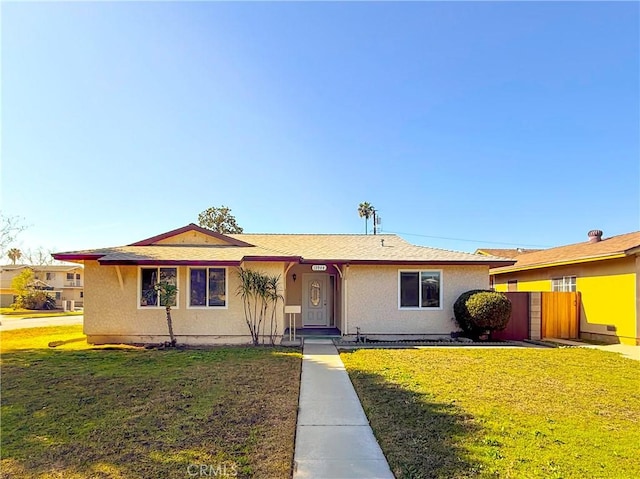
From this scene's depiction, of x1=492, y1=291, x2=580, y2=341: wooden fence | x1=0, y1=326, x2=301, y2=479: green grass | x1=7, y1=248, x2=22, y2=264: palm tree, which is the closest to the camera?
x1=0, y1=326, x2=301, y2=479: green grass

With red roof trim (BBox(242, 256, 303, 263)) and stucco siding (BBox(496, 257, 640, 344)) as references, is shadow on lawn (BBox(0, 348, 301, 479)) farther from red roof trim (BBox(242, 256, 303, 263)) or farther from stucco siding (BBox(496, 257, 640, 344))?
stucco siding (BBox(496, 257, 640, 344))

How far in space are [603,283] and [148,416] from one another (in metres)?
16.0

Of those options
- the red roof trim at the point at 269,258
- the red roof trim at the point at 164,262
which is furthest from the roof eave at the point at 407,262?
the red roof trim at the point at 164,262

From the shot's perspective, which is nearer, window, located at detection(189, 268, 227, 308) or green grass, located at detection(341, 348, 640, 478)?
green grass, located at detection(341, 348, 640, 478)

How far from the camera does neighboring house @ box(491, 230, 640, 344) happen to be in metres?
13.1

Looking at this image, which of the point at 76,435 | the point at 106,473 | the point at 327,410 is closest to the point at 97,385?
the point at 76,435

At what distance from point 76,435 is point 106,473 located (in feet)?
4.69

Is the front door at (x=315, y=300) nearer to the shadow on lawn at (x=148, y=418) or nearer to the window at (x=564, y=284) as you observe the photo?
the shadow on lawn at (x=148, y=418)

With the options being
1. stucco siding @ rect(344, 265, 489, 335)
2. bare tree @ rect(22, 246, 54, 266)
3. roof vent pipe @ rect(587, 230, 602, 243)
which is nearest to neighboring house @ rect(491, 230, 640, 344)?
roof vent pipe @ rect(587, 230, 602, 243)

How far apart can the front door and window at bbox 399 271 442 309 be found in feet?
12.2

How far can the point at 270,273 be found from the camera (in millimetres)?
12633

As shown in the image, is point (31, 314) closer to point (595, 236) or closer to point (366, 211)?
point (366, 211)

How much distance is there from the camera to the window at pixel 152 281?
12648 mm

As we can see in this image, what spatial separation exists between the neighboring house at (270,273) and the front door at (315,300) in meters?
0.04
